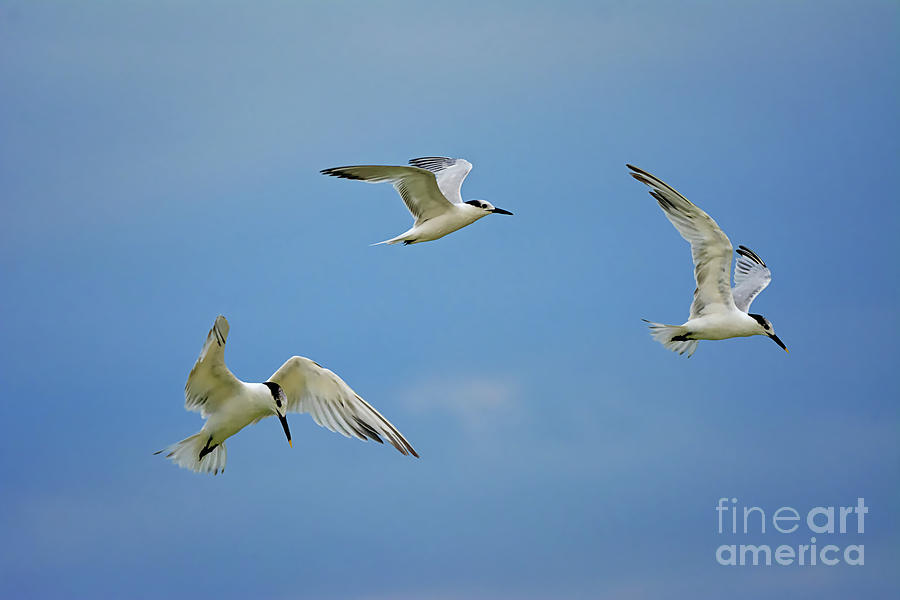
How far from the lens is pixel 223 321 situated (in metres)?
7.91

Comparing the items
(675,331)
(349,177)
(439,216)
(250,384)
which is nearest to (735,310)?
(675,331)

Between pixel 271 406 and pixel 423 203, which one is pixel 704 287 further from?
pixel 271 406

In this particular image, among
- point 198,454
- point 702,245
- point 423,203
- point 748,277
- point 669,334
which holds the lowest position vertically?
point 198,454

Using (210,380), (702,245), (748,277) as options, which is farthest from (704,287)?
(210,380)

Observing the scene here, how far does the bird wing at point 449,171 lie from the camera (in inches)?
524

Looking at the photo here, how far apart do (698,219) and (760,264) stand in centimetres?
349

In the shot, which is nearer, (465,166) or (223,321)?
(223,321)

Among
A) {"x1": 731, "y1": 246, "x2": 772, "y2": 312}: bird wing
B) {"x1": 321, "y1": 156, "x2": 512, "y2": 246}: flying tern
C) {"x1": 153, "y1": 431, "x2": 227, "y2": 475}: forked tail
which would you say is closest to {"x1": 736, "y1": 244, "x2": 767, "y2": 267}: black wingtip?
{"x1": 731, "y1": 246, "x2": 772, "y2": 312}: bird wing

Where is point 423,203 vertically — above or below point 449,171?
below

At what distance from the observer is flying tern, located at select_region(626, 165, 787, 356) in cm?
1088

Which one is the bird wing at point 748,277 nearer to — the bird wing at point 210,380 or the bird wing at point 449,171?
the bird wing at point 449,171

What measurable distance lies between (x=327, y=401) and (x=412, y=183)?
3.28 m

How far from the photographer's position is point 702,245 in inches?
436

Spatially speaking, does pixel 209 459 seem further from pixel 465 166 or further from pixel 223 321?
pixel 465 166
